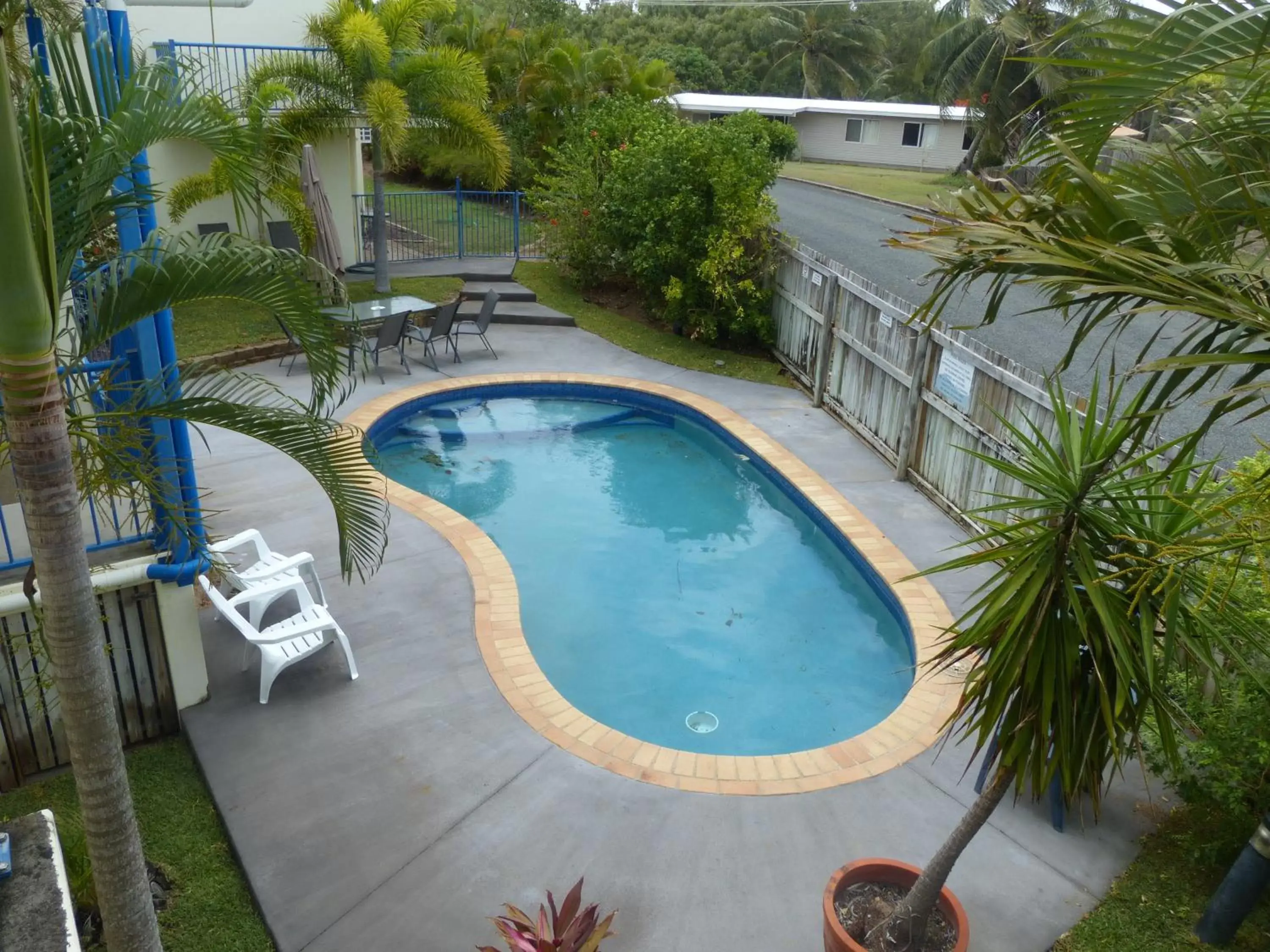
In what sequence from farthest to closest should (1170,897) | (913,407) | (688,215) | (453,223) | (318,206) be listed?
(453,223) → (318,206) → (688,215) → (913,407) → (1170,897)

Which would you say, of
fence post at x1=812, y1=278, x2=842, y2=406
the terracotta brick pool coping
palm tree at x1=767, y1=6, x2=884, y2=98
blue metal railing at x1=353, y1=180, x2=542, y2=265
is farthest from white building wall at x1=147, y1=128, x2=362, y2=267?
palm tree at x1=767, y1=6, x2=884, y2=98

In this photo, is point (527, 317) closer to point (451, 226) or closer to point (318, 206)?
point (318, 206)

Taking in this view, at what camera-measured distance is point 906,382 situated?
9.91m

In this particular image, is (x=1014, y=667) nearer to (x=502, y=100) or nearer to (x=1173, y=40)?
(x=1173, y=40)

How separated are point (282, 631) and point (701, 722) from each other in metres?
2.93

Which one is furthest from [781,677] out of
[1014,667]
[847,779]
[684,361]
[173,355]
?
[684,361]

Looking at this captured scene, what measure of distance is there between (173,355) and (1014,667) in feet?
14.2

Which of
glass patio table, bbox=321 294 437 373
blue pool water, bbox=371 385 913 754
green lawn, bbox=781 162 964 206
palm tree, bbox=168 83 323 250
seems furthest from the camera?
green lawn, bbox=781 162 964 206

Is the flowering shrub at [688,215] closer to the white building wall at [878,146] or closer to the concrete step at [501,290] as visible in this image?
the concrete step at [501,290]

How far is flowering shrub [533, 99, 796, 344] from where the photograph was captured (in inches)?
523

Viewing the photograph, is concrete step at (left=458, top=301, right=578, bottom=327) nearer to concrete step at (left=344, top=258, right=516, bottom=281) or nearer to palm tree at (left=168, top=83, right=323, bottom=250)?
concrete step at (left=344, top=258, right=516, bottom=281)

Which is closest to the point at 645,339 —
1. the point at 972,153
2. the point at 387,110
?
the point at 387,110

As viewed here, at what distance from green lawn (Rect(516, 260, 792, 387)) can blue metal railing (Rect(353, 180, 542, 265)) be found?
57.8 inches

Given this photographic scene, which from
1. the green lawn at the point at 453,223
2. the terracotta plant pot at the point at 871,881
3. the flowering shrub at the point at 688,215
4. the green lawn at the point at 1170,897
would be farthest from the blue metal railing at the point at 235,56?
the green lawn at the point at 1170,897
